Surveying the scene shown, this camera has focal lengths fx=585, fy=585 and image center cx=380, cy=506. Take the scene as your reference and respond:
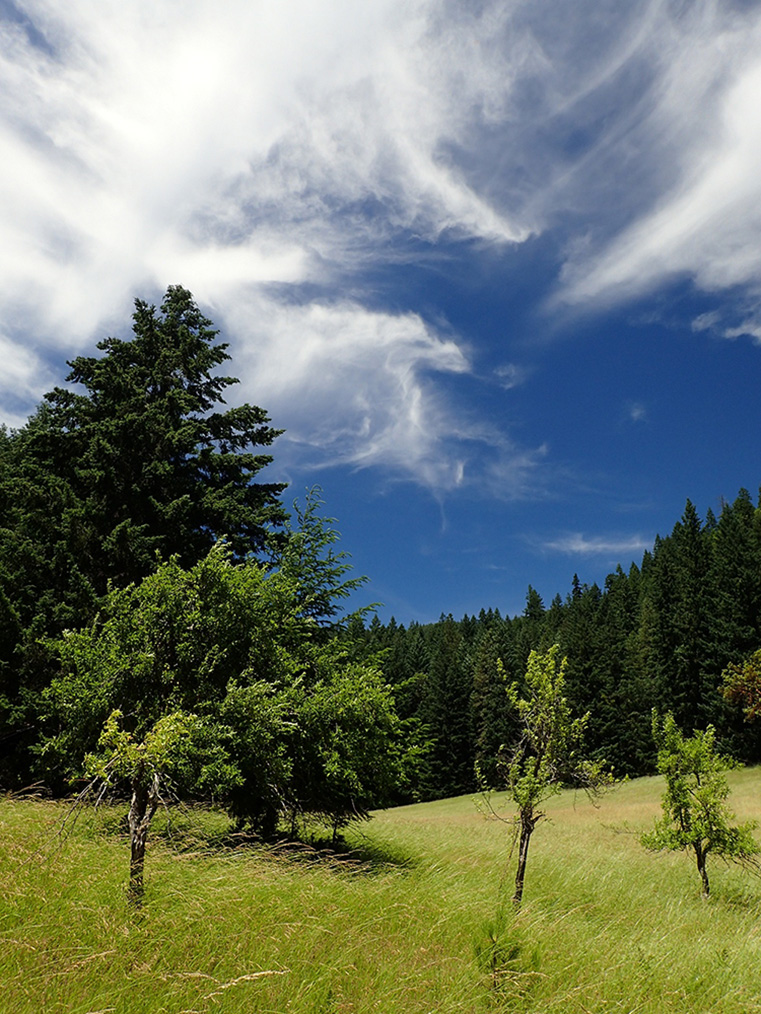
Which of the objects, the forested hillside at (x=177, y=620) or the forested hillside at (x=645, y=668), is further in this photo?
the forested hillside at (x=645, y=668)

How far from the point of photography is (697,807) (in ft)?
39.4

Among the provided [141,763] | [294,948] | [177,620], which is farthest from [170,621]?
[294,948]

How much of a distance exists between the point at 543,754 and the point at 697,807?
166 inches

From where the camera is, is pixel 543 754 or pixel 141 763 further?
pixel 543 754

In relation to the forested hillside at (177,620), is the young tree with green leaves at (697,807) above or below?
below

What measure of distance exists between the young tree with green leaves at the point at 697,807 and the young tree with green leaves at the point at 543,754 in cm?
275

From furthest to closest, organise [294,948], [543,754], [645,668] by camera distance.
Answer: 1. [645,668]
2. [543,754]
3. [294,948]

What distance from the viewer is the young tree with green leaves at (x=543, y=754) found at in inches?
402

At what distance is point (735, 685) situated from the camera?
40.5 m

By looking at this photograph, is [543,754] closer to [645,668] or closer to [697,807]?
[697,807]

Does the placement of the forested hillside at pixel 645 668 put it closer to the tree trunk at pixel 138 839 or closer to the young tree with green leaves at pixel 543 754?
the young tree with green leaves at pixel 543 754

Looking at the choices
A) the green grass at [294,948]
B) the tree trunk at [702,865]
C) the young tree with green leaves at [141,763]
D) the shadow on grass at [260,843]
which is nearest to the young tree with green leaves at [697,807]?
the tree trunk at [702,865]

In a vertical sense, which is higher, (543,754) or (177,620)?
(177,620)

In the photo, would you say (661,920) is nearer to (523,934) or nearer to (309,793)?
(523,934)
